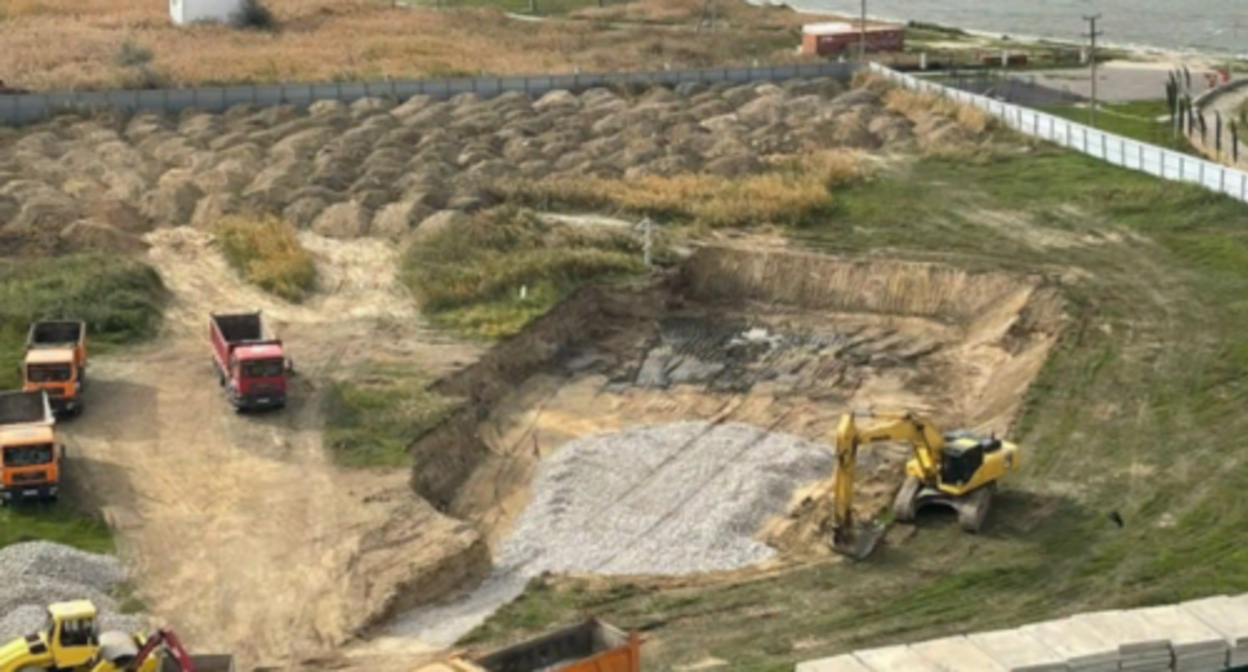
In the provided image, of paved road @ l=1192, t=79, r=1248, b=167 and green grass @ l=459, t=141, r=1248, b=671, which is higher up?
paved road @ l=1192, t=79, r=1248, b=167

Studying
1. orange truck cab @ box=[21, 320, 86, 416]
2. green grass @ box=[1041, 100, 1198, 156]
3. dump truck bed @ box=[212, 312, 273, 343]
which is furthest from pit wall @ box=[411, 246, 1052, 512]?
green grass @ box=[1041, 100, 1198, 156]

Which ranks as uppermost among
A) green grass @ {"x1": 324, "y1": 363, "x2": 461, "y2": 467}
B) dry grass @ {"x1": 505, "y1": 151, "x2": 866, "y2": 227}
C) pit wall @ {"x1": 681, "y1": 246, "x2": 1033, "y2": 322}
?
dry grass @ {"x1": 505, "y1": 151, "x2": 866, "y2": 227}

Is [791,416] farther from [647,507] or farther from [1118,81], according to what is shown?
[1118,81]

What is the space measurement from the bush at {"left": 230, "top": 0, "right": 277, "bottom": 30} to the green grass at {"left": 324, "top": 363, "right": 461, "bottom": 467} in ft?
165

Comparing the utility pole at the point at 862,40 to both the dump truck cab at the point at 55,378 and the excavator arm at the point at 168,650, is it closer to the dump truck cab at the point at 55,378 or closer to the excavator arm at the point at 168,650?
the dump truck cab at the point at 55,378

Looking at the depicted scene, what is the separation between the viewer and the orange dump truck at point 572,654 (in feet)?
73.5

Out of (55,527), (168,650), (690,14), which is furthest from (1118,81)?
(168,650)

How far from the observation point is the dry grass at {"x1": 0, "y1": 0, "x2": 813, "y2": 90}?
232 feet

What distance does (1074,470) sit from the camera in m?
33.9

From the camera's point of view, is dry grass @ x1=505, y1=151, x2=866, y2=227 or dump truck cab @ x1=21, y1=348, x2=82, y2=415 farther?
dry grass @ x1=505, y1=151, x2=866, y2=227

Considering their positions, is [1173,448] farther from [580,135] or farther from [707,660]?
[580,135]

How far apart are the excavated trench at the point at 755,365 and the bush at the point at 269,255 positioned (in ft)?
22.0

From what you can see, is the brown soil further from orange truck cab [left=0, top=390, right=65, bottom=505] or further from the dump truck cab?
the dump truck cab

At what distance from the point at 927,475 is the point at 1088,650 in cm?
1189
